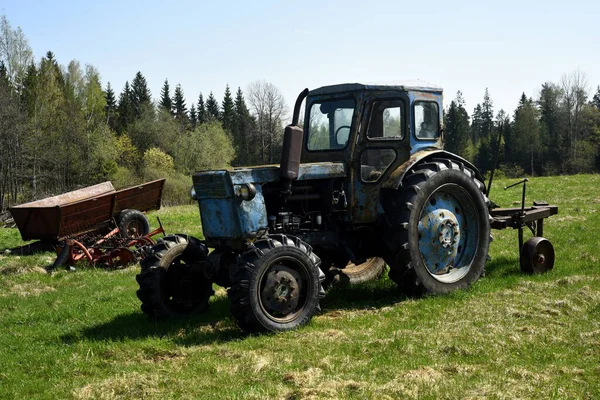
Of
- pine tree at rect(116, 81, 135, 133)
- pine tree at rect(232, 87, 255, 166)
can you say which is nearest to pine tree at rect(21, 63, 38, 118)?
pine tree at rect(116, 81, 135, 133)

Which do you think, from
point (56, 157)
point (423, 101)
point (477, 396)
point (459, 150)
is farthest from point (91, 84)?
point (477, 396)

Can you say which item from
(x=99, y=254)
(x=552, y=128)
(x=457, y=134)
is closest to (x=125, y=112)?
(x=457, y=134)

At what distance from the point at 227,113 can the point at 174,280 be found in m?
70.7

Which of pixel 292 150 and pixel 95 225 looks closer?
pixel 292 150

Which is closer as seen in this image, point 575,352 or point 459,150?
point 575,352

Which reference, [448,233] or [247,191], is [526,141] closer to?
[448,233]

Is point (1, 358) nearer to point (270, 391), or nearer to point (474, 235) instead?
point (270, 391)

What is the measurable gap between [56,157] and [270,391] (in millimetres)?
43297

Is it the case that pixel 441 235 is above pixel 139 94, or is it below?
below

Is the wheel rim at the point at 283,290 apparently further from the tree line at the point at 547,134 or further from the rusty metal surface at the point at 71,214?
the tree line at the point at 547,134

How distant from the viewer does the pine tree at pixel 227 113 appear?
249ft

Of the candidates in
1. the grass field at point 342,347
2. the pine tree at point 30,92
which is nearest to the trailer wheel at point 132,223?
the grass field at point 342,347

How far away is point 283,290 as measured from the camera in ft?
23.3

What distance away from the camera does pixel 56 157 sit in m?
45.1
